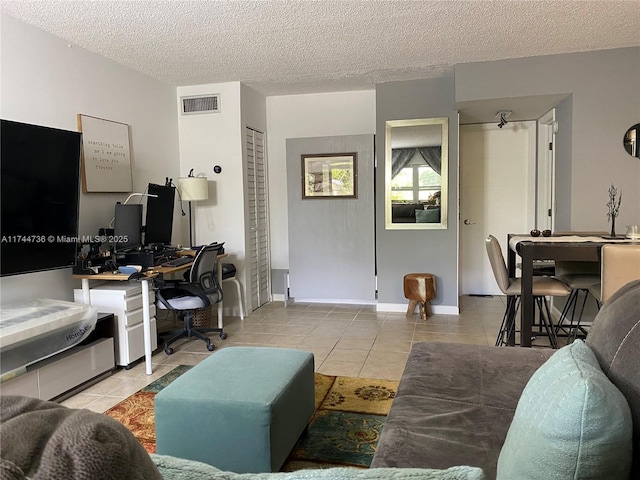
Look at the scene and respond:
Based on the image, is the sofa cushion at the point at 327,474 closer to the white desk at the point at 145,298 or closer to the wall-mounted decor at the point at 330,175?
the white desk at the point at 145,298

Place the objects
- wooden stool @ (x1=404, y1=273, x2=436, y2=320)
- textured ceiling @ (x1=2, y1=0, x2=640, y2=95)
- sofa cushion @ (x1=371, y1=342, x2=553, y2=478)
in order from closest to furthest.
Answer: sofa cushion @ (x1=371, y1=342, x2=553, y2=478)
textured ceiling @ (x1=2, y1=0, x2=640, y2=95)
wooden stool @ (x1=404, y1=273, x2=436, y2=320)

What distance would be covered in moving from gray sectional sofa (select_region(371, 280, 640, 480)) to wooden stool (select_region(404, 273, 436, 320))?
2654 millimetres

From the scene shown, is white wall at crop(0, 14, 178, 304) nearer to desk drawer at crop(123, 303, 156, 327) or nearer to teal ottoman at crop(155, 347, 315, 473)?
desk drawer at crop(123, 303, 156, 327)

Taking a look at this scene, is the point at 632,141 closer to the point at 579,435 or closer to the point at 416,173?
the point at 416,173

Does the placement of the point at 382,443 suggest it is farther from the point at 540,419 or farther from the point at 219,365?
Result: the point at 219,365

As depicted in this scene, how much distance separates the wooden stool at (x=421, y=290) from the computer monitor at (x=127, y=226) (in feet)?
8.86

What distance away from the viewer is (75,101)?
11.8ft

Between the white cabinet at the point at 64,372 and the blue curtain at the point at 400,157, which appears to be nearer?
the white cabinet at the point at 64,372

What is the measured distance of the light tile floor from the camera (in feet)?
10.7

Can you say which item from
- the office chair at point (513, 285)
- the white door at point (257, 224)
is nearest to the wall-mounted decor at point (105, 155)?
the white door at point (257, 224)

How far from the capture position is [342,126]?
5578 mm

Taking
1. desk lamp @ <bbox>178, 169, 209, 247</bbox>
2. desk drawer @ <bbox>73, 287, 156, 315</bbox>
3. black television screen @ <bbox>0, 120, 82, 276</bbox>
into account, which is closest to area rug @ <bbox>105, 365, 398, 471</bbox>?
desk drawer @ <bbox>73, 287, 156, 315</bbox>

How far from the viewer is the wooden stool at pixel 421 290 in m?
4.79

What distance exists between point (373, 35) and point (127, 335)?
9.69 feet
